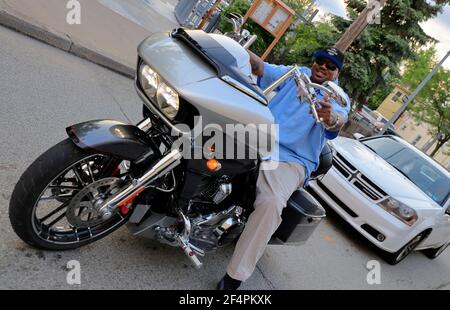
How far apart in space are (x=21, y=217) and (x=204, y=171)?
1100 millimetres

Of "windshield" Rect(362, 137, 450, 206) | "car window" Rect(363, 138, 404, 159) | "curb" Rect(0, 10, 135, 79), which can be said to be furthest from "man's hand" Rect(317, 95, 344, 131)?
"curb" Rect(0, 10, 135, 79)

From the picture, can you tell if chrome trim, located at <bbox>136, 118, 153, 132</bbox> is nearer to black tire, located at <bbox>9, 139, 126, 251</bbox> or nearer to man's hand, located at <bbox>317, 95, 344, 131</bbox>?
black tire, located at <bbox>9, 139, 126, 251</bbox>

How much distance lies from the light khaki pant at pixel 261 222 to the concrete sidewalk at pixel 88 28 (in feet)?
15.0

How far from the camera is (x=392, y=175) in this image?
5699 millimetres

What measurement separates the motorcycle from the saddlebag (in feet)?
1.79

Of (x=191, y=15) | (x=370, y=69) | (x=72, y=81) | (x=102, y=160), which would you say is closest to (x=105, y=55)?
(x=72, y=81)

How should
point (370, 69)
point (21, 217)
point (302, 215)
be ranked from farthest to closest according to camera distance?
1. point (370, 69)
2. point (302, 215)
3. point (21, 217)

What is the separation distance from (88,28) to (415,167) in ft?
20.7

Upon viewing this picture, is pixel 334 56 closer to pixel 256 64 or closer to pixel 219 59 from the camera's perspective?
pixel 256 64

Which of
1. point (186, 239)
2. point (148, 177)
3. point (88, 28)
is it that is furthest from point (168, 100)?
point (88, 28)

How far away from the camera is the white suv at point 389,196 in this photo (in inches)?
200

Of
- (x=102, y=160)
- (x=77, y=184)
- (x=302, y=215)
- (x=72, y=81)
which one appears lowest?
(x=72, y=81)

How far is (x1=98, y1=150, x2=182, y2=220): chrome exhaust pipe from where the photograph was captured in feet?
7.60
